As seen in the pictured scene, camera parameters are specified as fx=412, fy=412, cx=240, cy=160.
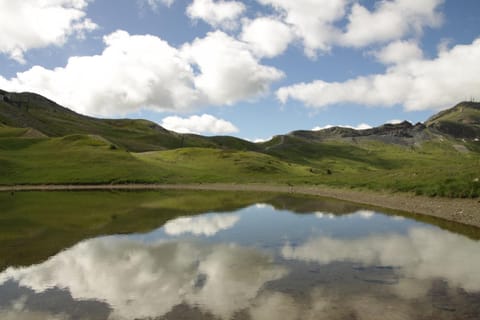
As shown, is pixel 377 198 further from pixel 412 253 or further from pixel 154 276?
pixel 154 276

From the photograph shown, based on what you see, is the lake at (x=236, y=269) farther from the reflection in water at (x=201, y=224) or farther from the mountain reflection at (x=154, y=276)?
the reflection in water at (x=201, y=224)

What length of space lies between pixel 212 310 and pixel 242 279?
4.01m

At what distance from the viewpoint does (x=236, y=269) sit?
18.7 m

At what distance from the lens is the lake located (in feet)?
44.2

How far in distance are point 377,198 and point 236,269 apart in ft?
128

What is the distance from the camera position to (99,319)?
12539 millimetres

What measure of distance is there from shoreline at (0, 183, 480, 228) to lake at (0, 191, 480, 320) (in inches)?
139

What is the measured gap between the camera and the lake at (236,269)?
13469mm

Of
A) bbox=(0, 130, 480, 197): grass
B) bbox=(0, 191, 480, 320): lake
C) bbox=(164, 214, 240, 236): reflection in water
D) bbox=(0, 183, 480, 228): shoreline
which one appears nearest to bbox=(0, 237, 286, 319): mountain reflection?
bbox=(0, 191, 480, 320): lake

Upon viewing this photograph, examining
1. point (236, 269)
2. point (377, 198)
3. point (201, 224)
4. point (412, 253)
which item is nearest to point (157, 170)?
point (377, 198)

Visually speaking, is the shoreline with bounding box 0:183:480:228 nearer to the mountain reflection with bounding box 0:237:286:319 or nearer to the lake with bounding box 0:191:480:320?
the lake with bounding box 0:191:480:320

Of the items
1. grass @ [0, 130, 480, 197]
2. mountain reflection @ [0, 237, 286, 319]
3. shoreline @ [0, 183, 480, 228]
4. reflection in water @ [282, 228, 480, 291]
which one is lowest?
mountain reflection @ [0, 237, 286, 319]

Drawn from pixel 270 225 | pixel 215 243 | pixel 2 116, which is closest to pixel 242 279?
pixel 215 243

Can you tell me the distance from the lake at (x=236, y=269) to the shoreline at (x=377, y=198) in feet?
11.6
